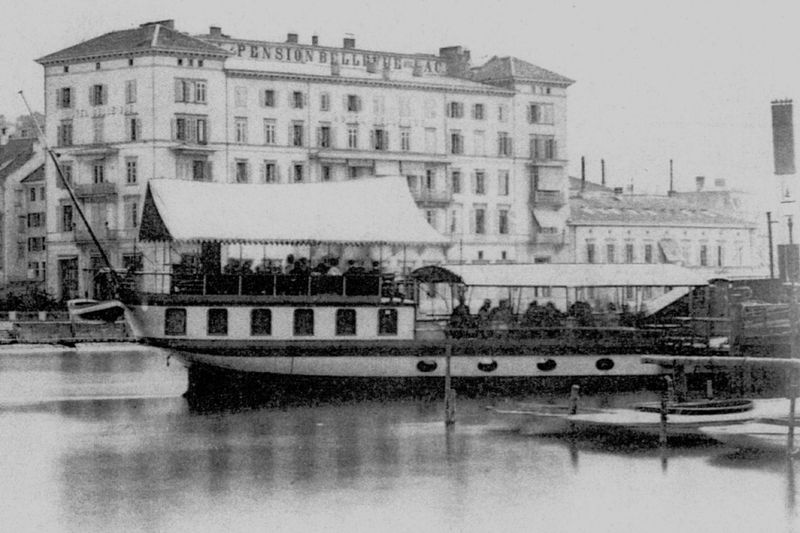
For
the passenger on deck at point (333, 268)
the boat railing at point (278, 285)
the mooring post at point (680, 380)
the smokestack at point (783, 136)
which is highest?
the smokestack at point (783, 136)

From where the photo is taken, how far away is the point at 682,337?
41.2 meters

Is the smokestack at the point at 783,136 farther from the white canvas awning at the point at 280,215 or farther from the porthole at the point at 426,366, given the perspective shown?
the porthole at the point at 426,366

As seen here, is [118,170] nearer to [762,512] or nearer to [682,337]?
[682,337]

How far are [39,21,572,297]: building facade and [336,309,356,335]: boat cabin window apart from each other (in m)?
39.4

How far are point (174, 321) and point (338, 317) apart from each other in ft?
14.1

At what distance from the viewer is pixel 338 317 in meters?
38.4

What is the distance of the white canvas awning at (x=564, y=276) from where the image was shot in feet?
138

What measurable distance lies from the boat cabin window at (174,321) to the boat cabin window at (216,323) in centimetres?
67

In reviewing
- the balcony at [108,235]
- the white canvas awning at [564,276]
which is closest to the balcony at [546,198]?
the balcony at [108,235]

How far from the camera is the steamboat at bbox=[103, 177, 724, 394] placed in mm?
37719

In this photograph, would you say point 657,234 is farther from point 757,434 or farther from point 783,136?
point 757,434

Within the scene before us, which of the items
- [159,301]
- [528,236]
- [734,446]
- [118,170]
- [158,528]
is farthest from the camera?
[528,236]

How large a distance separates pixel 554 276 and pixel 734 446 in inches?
618

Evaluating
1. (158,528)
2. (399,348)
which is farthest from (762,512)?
(399,348)
